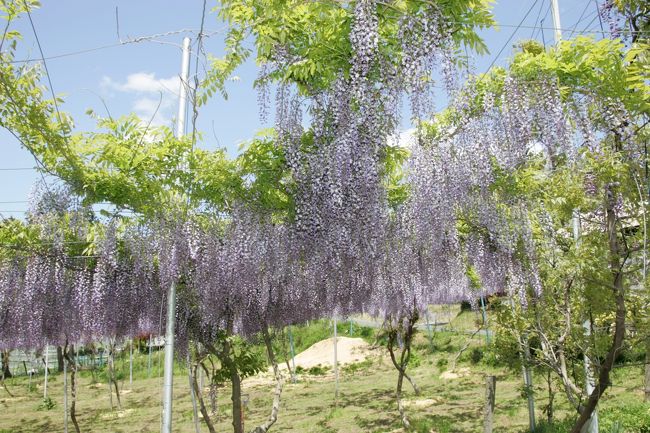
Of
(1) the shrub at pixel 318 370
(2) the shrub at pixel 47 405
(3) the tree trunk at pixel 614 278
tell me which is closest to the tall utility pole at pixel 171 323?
(3) the tree trunk at pixel 614 278

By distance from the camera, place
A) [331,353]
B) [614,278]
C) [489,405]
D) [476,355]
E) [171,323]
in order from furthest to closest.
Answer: [331,353]
[476,355]
[489,405]
[171,323]
[614,278]

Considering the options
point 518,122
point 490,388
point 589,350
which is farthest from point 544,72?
point 490,388

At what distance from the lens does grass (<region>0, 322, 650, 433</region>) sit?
10.2 meters

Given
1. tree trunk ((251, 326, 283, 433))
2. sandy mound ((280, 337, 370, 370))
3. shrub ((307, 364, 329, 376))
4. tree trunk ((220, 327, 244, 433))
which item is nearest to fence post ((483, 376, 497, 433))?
tree trunk ((251, 326, 283, 433))

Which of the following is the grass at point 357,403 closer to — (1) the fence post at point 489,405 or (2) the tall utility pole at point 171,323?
(1) the fence post at point 489,405

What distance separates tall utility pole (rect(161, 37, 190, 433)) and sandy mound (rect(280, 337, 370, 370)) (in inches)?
661

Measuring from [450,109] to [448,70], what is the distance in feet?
5.13

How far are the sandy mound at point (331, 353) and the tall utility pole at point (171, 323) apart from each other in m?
16.8

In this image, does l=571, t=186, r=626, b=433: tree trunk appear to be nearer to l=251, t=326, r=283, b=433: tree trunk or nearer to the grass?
the grass

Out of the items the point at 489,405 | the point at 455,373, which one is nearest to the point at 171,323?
the point at 489,405

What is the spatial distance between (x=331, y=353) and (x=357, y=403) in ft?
31.5

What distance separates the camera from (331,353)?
22.7m

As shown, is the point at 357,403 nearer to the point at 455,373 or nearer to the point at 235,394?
the point at 455,373

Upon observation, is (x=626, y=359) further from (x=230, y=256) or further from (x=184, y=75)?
(x=184, y=75)
